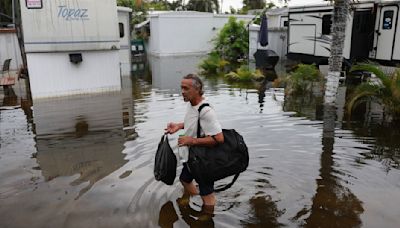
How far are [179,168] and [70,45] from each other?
6700 millimetres

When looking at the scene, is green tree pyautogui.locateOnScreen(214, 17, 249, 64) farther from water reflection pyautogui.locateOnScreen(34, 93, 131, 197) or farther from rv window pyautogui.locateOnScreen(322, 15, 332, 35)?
water reflection pyautogui.locateOnScreen(34, 93, 131, 197)

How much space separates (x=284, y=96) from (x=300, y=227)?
7384 millimetres

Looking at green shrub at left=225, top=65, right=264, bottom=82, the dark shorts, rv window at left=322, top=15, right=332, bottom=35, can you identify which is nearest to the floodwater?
the dark shorts

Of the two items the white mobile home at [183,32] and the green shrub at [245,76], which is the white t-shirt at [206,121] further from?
the white mobile home at [183,32]

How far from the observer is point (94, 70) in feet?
37.2

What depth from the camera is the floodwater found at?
4098 mm

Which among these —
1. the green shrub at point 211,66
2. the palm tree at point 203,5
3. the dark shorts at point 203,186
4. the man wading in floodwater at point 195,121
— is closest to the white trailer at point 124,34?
the green shrub at point 211,66

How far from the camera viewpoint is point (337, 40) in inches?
353

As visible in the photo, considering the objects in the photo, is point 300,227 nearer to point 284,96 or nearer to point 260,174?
point 260,174

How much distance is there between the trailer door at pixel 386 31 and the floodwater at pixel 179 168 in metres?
5.01

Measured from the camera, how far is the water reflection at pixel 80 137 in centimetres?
557

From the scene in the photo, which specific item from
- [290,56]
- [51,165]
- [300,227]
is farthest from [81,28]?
[290,56]

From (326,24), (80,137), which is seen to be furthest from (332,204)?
(326,24)

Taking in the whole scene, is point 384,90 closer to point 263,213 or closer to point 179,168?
point 179,168
